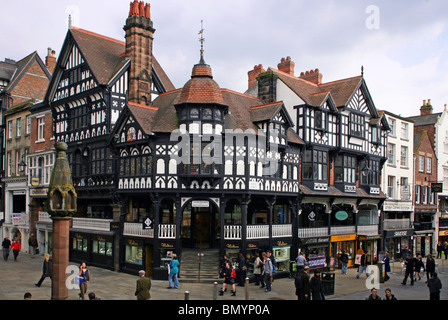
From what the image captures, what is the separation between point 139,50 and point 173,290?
46.8ft

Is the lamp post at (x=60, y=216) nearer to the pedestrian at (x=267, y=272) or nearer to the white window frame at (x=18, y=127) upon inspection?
the pedestrian at (x=267, y=272)

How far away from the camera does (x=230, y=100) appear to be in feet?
86.5

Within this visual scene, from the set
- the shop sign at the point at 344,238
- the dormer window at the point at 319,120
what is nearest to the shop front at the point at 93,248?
the shop sign at the point at 344,238

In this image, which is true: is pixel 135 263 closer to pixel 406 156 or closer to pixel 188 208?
pixel 188 208

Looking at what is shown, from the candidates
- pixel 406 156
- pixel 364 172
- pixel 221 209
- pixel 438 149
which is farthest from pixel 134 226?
pixel 438 149

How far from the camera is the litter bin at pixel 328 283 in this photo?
1931 centimetres

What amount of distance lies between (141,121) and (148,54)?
5519mm

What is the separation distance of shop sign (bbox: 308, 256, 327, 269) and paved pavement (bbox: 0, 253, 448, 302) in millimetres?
1116

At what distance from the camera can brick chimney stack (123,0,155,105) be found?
27156 mm

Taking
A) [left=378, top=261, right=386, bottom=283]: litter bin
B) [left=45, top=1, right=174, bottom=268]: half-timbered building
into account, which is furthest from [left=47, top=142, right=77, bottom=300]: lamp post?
[left=378, top=261, right=386, bottom=283]: litter bin

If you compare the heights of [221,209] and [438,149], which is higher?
[438,149]

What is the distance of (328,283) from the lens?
63.7ft

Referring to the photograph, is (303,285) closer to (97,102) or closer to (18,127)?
(97,102)

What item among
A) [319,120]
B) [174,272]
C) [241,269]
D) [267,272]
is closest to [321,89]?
[319,120]
